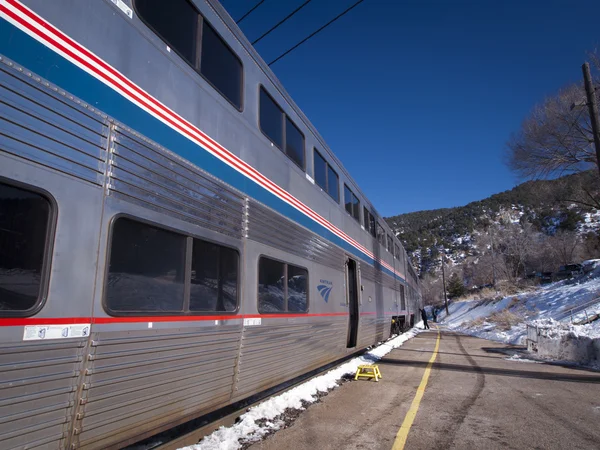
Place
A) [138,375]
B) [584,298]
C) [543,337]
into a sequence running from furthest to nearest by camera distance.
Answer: [584,298]
[543,337]
[138,375]

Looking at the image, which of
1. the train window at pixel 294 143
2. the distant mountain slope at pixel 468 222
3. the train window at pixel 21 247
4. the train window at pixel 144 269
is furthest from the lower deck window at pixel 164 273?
the distant mountain slope at pixel 468 222

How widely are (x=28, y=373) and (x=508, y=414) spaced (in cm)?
566

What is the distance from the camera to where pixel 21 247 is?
7.45 ft

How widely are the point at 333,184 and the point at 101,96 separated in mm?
6207

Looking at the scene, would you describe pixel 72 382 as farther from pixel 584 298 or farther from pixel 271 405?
pixel 584 298

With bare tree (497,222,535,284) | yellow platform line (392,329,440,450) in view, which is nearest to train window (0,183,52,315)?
yellow platform line (392,329,440,450)

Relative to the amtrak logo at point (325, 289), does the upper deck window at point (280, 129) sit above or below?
above

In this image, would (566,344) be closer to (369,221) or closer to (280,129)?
(369,221)

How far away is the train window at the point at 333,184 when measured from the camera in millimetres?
8369

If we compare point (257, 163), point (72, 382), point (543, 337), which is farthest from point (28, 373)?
point (543, 337)

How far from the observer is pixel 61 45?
104 inches

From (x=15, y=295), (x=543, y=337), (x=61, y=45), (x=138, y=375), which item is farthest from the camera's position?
(x=543, y=337)

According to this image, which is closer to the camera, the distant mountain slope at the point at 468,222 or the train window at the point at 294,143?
the train window at the point at 294,143

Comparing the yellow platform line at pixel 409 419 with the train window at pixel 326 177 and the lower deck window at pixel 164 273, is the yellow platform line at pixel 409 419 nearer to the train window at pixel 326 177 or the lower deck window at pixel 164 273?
the lower deck window at pixel 164 273
